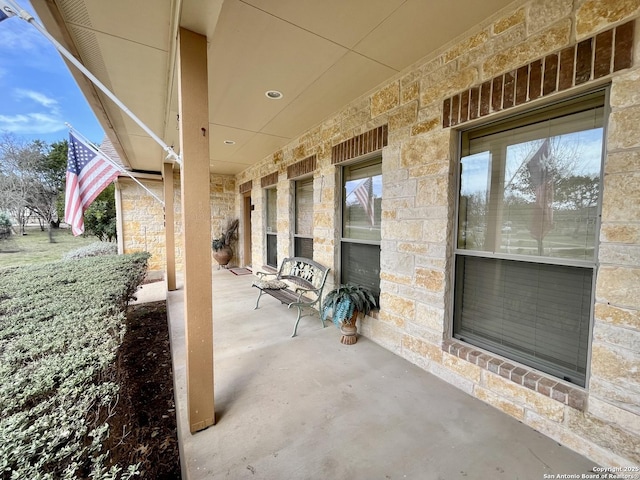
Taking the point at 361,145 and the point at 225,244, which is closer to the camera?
the point at 361,145

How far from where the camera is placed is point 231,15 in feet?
5.53

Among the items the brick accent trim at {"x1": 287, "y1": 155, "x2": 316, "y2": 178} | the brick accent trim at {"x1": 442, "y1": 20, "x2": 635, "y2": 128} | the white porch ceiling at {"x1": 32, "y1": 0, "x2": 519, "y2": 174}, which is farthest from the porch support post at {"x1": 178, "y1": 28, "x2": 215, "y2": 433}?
the brick accent trim at {"x1": 287, "y1": 155, "x2": 316, "y2": 178}

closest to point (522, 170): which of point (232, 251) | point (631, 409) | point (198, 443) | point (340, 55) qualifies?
point (631, 409)

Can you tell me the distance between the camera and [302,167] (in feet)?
13.0

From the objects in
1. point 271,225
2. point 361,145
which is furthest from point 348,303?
point 271,225

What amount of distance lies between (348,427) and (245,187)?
5.79 m

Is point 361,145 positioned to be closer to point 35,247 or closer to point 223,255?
point 223,255

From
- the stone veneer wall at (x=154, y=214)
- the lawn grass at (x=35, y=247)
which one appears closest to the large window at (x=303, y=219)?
the stone veneer wall at (x=154, y=214)

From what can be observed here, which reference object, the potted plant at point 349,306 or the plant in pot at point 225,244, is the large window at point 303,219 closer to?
the potted plant at point 349,306

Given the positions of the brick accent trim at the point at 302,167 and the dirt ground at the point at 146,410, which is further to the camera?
the brick accent trim at the point at 302,167

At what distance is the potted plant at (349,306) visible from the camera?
8.48ft

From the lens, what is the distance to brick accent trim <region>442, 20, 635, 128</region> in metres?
1.28

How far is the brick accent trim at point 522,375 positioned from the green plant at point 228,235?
20.0ft

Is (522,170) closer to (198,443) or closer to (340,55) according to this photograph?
(340,55)
